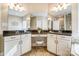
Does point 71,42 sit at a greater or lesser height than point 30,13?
lesser

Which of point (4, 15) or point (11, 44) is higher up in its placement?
point (4, 15)

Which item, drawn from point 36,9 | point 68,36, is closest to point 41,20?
point 36,9

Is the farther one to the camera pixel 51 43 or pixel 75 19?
pixel 51 43

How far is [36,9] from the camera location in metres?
1.78

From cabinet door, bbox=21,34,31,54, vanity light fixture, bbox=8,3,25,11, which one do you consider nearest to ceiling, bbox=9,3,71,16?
vanity light fixture, bbox=8,3,25,11

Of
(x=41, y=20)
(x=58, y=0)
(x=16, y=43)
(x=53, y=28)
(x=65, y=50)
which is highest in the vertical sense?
(x=58, y=0)

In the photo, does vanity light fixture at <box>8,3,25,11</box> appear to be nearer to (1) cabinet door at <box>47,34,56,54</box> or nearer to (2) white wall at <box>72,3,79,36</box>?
(1) cabinet door at <box>47,34,56,54</box>

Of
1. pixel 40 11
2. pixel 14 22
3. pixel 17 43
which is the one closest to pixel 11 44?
pixel 17 43

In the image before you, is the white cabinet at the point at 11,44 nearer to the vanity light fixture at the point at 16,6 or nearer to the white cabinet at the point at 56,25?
the vanity light fixture at the point at 16,6

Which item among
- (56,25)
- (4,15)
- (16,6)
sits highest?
(16,6)

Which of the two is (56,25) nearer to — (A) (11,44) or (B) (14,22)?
(B) (14,22)

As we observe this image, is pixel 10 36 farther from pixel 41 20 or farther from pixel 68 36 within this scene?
pixel 68 36

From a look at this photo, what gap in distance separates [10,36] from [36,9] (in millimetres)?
612

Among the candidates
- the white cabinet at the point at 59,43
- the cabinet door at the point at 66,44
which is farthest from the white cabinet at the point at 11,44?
the cabinet door at the point at 66,44
